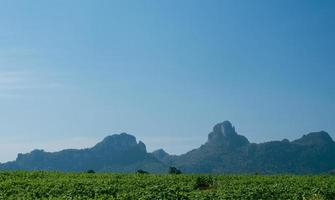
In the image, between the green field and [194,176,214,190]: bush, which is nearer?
the green field

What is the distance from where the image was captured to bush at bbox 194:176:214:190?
42.4 m

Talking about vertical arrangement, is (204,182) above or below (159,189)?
above

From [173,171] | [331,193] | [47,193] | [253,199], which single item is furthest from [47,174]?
[331,193]

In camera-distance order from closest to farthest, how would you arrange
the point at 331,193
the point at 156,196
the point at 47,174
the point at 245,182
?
the point at 156,196
the point at 331,193
the point at 245,182
the point at 47,174

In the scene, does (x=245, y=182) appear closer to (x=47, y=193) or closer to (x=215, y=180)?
(x=215, y=180)

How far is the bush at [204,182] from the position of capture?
4241cm

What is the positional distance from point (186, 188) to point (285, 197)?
24.8ft

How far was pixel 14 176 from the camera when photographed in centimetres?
4453

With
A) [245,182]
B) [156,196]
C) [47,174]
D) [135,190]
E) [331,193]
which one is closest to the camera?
[156,196]

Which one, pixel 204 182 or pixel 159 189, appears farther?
pixel 204 182

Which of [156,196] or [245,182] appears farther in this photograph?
[245,182]

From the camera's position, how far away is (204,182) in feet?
144

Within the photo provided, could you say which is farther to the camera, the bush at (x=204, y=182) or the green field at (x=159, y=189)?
the bush at (x=204, y=182)

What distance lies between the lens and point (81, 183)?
3853 centimetres
